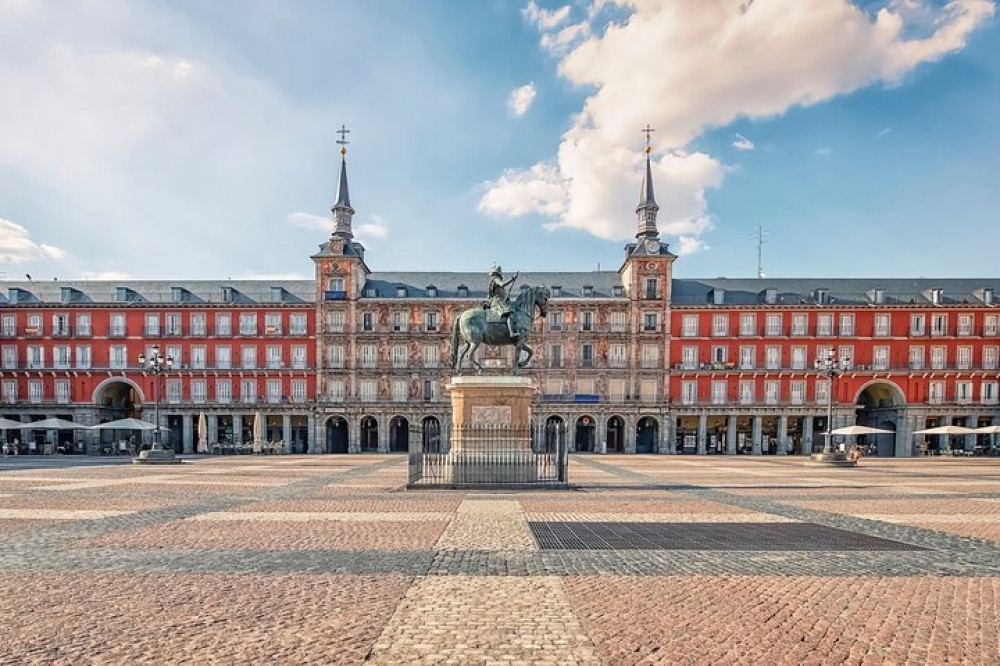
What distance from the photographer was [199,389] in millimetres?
47719

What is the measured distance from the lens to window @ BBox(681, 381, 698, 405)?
47.8m

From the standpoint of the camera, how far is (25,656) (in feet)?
15.0

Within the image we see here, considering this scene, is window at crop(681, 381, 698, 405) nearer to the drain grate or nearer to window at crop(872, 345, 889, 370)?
window at crop(872, 345, 889, 370)

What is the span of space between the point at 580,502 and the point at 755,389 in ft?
131

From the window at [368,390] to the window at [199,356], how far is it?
13700mm

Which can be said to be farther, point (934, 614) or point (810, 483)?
point (810, 483)

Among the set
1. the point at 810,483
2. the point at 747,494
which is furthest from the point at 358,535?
the point at 810,483

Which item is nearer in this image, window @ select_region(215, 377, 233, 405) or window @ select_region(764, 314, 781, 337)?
window @ select_region(764, 314, 781, 337)

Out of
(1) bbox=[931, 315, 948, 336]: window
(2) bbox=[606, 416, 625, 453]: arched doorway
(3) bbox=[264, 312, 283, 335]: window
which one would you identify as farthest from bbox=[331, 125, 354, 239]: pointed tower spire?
(1) bbox=[931, 315, 948, 336]: window

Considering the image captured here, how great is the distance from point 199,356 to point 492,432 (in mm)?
41293

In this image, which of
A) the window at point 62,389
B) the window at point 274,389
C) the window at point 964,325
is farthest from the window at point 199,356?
the window at point 964,325

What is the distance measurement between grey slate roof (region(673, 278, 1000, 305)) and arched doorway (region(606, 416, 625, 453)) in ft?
39.4

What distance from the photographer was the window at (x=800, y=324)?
47.3m

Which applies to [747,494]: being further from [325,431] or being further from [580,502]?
[325,431]
